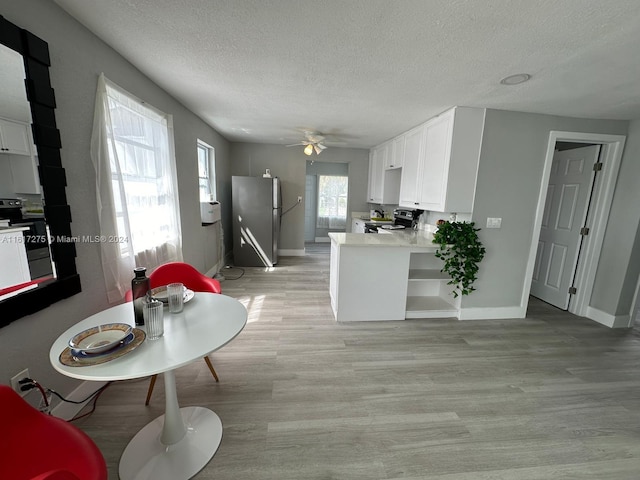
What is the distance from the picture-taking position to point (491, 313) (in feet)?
9.99

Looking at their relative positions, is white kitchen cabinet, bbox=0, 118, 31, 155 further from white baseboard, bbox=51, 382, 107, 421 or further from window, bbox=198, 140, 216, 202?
window, bbox=198, 140, 216, 202

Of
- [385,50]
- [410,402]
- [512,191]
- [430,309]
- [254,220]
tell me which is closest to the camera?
[385,50]

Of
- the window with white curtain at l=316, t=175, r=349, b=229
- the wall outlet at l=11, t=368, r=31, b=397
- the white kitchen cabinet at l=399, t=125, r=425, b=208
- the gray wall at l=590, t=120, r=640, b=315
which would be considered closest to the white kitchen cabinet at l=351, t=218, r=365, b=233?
the window with white curtain at l=316, t=175, r=349, b=229

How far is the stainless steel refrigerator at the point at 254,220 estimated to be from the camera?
4.60 m

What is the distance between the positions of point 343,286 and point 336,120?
2.14 metres

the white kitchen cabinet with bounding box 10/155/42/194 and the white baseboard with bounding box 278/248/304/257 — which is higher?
the white kitchen cabinet with bounding box 10/155/42/194

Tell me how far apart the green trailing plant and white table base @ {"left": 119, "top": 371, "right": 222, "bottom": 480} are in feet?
8.24

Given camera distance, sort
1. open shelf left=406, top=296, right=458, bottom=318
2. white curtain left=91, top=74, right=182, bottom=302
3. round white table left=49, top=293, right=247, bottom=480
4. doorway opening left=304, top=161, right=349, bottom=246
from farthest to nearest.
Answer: doorway opening left=304, top=161, right=349, bottom=246
open shelf left=406, top=296, right=458, bottom=318
white curtain left=91, top=74, right=182, bottom=302
round white table left=49, top=293, right=247, bottom=480

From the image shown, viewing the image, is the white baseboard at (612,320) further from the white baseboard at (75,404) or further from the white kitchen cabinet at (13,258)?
the white kitchen cabinet at (13,258)

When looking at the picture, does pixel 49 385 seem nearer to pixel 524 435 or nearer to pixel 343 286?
pixel 343 286

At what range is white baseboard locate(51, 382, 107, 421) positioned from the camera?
151cm

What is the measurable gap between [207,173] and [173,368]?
3819mm

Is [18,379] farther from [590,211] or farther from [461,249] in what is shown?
[590,211]

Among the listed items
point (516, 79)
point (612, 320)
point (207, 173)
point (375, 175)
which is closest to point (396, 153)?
point (375, 175)
